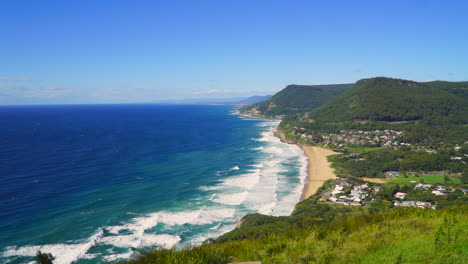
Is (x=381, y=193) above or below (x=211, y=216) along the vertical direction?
above

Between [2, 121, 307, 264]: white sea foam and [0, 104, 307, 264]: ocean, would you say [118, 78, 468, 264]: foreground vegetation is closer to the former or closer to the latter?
[2, 121, 307, 264]: white sea foam

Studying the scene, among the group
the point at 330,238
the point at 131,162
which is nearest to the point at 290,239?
the point at 330,238

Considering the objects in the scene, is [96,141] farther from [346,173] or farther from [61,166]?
[346,173]

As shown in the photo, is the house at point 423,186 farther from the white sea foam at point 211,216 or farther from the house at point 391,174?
the white sea foam at point 211,216

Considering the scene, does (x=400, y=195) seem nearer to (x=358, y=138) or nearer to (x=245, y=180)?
(x=245, y=180)

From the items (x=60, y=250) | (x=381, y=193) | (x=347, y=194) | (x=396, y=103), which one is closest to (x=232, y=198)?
(x=347, y=194)

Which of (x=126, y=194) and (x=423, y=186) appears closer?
(x=126, y=194)

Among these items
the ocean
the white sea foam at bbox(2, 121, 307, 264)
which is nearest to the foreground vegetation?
the white sea foam at bbox(2, 121, 307, 264)
